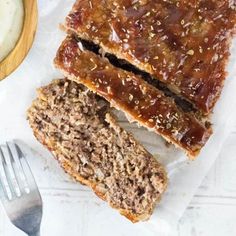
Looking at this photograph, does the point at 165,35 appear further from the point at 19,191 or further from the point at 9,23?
the point at 19,191

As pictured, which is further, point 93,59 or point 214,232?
point 214,232

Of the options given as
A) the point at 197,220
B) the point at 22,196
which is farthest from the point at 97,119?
the point at 197,220

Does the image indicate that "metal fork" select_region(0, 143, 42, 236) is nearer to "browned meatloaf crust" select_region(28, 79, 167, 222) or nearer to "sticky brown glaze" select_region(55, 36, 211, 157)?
"browned meatloaf crust" select_region(28, 79, 167, 222)

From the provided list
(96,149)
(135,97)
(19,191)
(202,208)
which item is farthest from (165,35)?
(19,191)

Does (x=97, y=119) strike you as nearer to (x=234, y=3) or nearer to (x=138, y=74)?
(x=138, y=74)

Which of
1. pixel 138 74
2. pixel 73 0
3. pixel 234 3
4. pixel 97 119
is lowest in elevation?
pixel 97 119

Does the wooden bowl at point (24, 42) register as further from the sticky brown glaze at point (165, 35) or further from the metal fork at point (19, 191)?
the metal fork at point (19, 191)

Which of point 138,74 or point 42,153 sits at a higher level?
point 138,74
